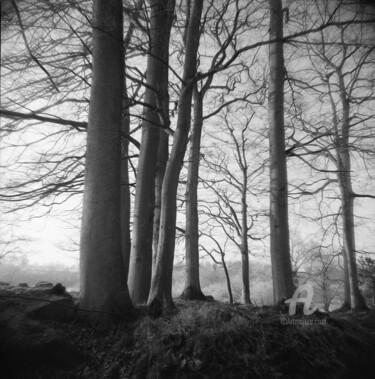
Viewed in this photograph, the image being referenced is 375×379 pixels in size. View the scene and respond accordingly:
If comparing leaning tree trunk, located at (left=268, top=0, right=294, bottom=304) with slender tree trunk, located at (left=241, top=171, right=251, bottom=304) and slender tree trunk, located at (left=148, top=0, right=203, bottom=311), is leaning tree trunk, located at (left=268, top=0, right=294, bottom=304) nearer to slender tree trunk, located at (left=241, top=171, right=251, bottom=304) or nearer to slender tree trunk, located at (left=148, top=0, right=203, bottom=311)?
slender tree trunk, located at (left=148, top=0, right=203, bottom=311)

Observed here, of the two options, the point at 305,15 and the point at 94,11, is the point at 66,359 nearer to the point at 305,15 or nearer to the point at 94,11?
the point at 94,11

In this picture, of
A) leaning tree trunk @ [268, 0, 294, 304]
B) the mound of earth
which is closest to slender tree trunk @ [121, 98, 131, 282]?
the mound of earth

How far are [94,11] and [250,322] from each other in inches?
190

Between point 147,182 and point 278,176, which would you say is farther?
point 147,182

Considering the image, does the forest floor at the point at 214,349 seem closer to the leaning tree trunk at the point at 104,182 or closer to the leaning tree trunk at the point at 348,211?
the leaning tree trunk at the point at 104,182

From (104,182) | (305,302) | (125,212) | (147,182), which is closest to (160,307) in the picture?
(104,182)

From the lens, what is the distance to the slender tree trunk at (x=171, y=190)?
11.3ft

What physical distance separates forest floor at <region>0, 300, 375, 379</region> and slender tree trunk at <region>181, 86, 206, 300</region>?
10.5ft

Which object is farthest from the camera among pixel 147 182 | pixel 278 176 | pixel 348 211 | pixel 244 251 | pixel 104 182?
pixel 244 251

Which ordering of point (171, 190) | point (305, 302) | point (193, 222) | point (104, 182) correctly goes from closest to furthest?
point (104, 182), point (305, 302), point (171, 190), point (193, 222)

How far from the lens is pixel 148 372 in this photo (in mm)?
2098

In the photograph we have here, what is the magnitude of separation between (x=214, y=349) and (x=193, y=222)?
13.2 ft

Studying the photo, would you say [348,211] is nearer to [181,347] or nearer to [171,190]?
[171,190]

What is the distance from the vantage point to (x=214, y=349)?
86.9 inches
